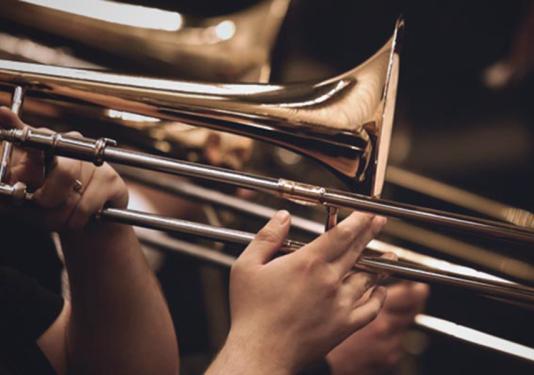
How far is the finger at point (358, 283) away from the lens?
0.75 m

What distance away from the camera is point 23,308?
881 mm

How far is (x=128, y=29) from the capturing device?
146cm

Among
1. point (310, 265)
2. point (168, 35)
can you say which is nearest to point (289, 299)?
point (310, 265)

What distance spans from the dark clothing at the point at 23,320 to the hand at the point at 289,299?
0.28 meters

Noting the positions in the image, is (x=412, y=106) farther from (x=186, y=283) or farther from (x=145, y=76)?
(x=145, y=76)

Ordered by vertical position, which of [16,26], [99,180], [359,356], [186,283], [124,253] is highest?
[16,26]

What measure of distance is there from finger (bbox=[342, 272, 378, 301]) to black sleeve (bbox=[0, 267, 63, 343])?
1.47 ft

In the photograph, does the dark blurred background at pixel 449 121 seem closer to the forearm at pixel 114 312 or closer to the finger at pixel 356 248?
the forearm at pixel 114 312

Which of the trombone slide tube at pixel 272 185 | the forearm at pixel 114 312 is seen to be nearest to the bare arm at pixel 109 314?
the forearm at pixel 114 312

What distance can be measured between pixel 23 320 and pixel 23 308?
0.02 m

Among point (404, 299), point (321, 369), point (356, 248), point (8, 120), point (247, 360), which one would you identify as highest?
point (8, 120)

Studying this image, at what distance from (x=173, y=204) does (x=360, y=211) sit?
0.97 metres

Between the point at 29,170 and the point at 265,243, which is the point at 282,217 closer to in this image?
the point at 265,243

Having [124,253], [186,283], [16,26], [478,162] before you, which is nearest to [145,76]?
[124,253]
